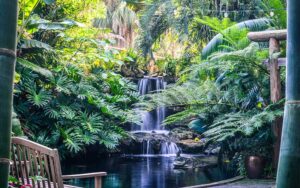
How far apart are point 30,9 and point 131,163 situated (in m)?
5.39

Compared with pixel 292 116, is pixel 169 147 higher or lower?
lower

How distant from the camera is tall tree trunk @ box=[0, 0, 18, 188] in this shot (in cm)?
105

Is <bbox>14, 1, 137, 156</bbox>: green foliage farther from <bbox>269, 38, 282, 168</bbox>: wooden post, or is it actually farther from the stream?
<bbox>269, 38, 282, 168</bbox>: wooden post

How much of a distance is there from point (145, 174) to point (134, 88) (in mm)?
5257

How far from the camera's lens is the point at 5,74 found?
42.3 inches

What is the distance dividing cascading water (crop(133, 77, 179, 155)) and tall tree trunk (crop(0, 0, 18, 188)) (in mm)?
12502

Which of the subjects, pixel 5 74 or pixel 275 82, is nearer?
pixel 5 74

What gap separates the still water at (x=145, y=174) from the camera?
25.2ft

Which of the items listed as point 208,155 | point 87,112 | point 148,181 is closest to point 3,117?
point 148,181

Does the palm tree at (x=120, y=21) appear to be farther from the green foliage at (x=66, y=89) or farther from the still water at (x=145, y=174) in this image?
the still water at (x=145, y=174)

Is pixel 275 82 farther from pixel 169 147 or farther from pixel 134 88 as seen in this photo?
pixel 134 88

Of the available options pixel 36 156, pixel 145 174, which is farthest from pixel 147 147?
pixel 36 156

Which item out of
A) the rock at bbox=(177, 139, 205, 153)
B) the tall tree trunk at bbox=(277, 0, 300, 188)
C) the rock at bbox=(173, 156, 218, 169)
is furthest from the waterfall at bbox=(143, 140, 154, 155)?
the tall tree trunk at bbox=(277, 0, 300, 188)

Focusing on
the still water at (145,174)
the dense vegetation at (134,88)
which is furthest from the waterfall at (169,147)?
the dense vegetation at (134,88)
